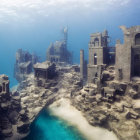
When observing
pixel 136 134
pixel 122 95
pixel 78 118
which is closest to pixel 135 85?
pixel 122 95

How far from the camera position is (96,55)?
34.2 meters

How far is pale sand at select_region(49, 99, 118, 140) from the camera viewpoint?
62.9ft

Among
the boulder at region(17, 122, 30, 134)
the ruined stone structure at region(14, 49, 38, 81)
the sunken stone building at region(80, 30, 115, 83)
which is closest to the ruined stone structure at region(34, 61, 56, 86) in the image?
the sunken stone building at region(80, 30, 115, 83)

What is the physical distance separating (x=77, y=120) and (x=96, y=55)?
1589 centimetres

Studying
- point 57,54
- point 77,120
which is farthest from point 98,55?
point 57,54

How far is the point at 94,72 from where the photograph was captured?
30641 millimetres

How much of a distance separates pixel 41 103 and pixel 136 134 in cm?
1668

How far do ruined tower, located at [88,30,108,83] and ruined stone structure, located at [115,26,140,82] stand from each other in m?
5.04

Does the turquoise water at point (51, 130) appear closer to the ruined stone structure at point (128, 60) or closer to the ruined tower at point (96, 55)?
the ruined tower at point (96, 55)

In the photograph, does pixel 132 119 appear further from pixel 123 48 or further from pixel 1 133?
pixel 1 133

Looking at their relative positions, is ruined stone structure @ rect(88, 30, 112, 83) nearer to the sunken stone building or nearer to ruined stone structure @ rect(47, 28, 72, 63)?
the sunken stone building

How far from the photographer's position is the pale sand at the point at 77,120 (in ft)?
62.9

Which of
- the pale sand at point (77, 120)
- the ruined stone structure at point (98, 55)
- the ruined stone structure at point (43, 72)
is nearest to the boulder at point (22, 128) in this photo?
the pale sand at point (77, 120)

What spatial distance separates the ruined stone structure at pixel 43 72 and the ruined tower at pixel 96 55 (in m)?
8.05
